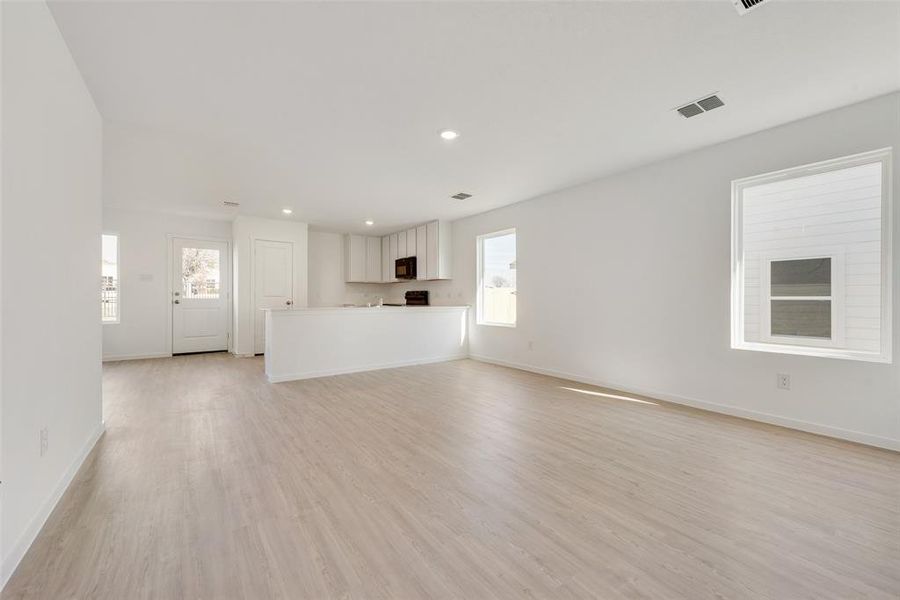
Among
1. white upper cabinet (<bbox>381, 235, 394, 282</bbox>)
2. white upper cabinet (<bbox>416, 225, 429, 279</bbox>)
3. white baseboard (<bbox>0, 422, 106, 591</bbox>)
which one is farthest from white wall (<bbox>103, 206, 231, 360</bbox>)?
white baseboard (<bbox>0, 422, 106, 591</bbox>)

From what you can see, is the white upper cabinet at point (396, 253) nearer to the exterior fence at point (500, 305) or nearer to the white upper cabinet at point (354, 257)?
the white upper cabinet at point (354, 257)

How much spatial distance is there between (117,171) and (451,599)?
554 centimetres

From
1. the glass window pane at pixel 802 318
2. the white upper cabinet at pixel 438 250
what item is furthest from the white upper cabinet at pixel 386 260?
the glass window pane at pixel 802 318

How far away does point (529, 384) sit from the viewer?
4727mm

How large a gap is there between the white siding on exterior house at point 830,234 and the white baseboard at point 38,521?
4.97 meters

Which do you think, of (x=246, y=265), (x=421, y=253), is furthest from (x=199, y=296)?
(x=421, y=253)

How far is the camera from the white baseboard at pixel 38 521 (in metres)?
1.44

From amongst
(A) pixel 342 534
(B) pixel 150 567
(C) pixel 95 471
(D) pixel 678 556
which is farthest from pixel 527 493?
(C) pixel 95 471

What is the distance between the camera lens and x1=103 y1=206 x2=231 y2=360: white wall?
6.32m

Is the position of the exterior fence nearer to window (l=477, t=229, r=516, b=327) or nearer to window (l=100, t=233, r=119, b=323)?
window (l=477, t=229, r=516, b=327)

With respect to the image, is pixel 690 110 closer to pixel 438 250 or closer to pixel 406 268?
pixel 438 250

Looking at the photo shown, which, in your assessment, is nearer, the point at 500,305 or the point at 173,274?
the point at 500,305

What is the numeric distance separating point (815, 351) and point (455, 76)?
142 inches

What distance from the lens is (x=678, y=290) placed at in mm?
3861
